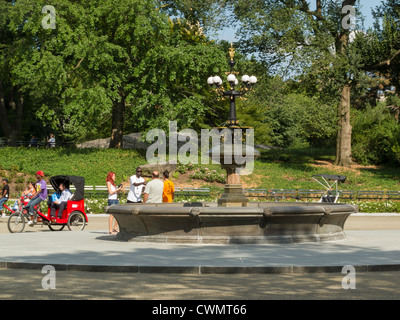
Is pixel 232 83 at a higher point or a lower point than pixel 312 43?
lower

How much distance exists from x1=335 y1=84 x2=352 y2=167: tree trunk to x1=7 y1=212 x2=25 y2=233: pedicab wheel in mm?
28746

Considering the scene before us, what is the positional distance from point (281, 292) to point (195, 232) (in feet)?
19.4

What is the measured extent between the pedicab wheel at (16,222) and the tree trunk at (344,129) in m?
28.7

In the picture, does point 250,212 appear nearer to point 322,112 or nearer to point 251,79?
point 251,79

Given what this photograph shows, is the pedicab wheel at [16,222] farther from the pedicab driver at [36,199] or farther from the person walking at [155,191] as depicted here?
the person walking at [155,191]

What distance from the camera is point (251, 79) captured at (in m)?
22.2

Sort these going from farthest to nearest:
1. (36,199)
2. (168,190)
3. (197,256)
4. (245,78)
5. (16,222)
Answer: (245,78), (36,199), (16,222), (168,190), (197,256)

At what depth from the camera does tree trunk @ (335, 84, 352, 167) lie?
44.6 metres

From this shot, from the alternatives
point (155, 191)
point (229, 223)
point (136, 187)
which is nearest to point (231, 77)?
point (136, 187)

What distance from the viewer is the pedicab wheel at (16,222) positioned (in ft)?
63.8

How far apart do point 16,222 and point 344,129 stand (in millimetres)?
29451

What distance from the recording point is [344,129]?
4469 centimetres

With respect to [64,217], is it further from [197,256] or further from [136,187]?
[197,256]

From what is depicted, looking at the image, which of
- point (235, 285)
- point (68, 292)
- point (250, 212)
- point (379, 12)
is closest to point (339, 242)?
point (250, 212)
